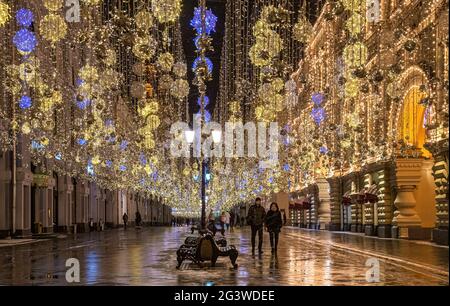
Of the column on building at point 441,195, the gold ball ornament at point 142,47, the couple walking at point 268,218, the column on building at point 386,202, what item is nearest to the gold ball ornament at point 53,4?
the gold ball ornament at point 142,47

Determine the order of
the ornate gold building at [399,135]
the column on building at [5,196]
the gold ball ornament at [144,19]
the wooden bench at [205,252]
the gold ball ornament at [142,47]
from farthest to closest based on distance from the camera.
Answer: the column on building at [5,196] → the ornate gold building at [399,135] → the wooden bench at [205,252] → the gold ball ornament at [144,19] → the gold ball ornament at [142,47]

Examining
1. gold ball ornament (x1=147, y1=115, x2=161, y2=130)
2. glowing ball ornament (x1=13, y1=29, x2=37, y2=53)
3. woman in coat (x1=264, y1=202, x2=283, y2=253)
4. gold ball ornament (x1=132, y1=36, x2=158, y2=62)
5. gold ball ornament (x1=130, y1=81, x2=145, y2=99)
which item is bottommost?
woman in coat (x1=264, y1=202, x2=283, y2=253)

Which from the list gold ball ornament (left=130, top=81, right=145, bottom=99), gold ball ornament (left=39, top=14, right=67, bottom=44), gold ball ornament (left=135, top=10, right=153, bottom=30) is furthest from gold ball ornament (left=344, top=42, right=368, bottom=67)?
gold ball ornament (left=39, top=14, right=67, bottom=44)

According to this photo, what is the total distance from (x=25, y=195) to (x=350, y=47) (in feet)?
105

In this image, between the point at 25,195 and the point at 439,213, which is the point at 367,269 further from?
the point at 25,195

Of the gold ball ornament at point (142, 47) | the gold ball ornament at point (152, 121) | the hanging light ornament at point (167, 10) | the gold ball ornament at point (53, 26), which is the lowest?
the gold ball ornament at point (152, 121)

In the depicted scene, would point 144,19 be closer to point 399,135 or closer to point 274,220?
point 274,220

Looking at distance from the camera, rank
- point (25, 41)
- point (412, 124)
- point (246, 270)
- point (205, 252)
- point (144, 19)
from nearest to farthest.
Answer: point (144, 19), point (246, 270), point (205, 252), point (25, 41), point (412, 124)

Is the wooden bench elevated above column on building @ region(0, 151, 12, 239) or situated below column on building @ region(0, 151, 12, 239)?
below

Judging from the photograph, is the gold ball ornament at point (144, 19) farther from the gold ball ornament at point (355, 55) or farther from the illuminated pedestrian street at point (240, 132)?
the gold ball ornament at point (355, 55)

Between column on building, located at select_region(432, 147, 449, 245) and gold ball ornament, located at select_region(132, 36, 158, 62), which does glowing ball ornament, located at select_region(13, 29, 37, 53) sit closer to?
gold ball ornament, located at select_region(132, 36, 158, 62)

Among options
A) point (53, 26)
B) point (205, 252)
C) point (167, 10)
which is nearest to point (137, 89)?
point (53, 26)

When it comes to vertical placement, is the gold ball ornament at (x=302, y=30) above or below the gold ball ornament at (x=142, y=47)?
above

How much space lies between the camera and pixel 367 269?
20.0 m
